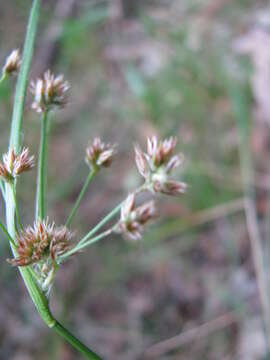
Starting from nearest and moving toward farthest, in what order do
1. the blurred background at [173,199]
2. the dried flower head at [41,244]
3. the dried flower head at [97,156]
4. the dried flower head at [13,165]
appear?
the dried flower head at [41,244], the dried flower head at [13,165], the dried flower head at [97,156], the blurred background at [173,199]

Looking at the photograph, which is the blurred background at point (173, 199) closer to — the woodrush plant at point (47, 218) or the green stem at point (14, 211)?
the woodrush plant at point (47, 218)

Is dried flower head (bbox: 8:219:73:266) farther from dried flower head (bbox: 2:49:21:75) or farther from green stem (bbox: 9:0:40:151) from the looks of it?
dried flower head (bbox: 2:49:21:75)

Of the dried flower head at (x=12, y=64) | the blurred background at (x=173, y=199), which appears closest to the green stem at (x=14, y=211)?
the dried flower head at (x=12, y=64)

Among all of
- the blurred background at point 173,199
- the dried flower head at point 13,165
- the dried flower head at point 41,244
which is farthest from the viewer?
the blurred background at point 173,199

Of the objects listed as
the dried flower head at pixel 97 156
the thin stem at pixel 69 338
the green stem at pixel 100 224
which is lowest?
the thin stem at pixel 69 338

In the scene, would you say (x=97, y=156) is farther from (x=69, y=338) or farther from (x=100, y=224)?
(x=69, y=338)

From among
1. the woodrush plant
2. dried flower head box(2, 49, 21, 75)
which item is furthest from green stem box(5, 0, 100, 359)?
dried flower head box(2, 49, 21, 75)

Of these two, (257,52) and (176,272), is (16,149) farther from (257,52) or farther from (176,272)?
(257,52)

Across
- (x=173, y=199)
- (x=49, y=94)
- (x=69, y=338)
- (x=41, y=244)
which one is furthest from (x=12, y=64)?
(x=173, y=199)
